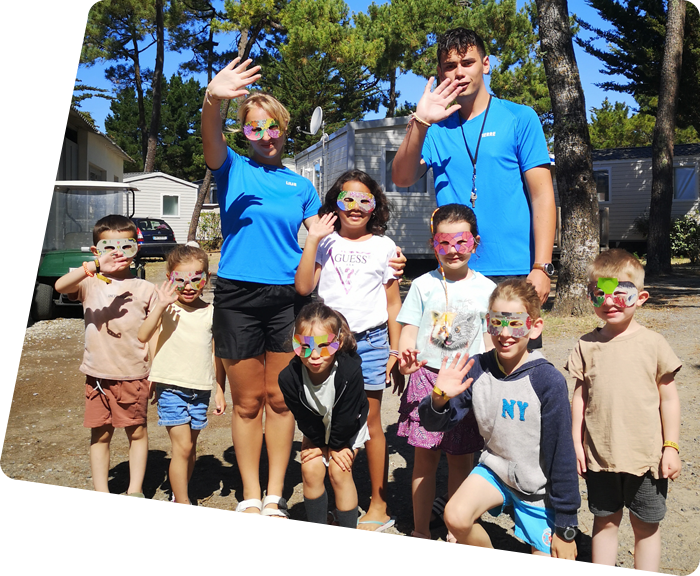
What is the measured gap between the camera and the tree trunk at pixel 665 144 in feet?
48.1

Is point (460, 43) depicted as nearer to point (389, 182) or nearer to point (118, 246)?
point (118, 246)

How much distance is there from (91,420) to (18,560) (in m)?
0.77

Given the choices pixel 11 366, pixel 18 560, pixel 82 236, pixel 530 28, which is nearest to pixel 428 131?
pixel 18 560

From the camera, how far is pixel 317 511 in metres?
3.07

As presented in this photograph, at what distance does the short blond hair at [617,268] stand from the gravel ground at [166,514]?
1.29m

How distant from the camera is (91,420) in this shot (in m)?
3.53

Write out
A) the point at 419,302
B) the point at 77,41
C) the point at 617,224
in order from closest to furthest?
the point at 419,302, the point at 617,224, the point at 77,41

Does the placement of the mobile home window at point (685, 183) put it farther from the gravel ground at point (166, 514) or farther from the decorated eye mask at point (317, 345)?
the decorated eye mask at point (317, 345)

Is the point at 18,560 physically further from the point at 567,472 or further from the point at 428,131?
the point at 428,131

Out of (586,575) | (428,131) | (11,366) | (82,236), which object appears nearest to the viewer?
(586,575)

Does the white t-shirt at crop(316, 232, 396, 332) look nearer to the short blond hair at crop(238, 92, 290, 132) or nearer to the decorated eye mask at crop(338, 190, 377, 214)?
the decorated eye mask at crop(338, 190, 377, 214)

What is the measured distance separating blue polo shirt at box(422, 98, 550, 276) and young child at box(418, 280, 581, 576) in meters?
0.51

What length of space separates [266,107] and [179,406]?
5.28 ft

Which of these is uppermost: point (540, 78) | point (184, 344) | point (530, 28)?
point (530, 28)
